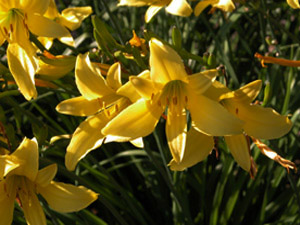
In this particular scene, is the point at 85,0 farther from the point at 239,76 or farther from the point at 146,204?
the point at 146,204

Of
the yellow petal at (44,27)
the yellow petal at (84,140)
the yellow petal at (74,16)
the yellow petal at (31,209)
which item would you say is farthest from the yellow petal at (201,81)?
the yellow petal at (74,16)

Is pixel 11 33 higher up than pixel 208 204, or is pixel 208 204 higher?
pixel 11 33

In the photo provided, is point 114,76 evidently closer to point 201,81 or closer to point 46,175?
point 201,81

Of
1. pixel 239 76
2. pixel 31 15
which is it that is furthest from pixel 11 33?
pixel 239 76

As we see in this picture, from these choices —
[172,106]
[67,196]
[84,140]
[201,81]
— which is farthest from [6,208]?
[201,81]

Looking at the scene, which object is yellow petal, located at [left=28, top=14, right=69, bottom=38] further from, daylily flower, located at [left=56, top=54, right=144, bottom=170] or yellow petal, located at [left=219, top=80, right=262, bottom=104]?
yellow petal, located at [left=219, top=80, right=262, bottom=104]
